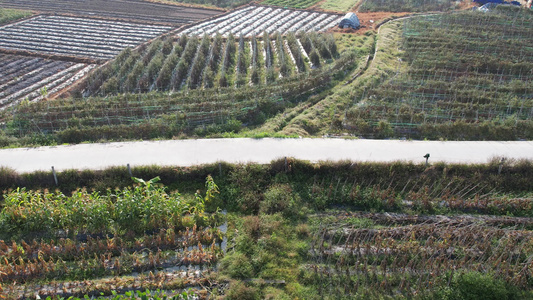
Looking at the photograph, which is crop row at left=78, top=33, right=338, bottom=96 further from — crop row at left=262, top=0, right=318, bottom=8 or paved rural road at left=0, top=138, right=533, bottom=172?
crop row at left=262, top=0, right=318, bottom=8

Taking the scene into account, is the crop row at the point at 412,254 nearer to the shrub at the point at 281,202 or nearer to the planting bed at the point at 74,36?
the shrub at the point at 281,202

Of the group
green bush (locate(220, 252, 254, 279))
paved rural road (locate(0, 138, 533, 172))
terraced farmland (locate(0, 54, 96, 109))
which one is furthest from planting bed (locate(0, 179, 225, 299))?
terraced farmland (locate(0, 54, 96, 109))

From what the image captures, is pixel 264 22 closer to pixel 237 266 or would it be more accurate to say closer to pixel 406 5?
pixel 406 5

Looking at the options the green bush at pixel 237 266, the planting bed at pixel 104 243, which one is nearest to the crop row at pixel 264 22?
the planting bed at pixel 104 243

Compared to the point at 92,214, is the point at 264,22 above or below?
above

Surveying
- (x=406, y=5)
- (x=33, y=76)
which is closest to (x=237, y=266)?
(x=33, y=76)

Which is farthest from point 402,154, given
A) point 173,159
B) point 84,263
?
point 84,263

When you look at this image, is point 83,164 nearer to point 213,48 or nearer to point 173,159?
point 173,159
